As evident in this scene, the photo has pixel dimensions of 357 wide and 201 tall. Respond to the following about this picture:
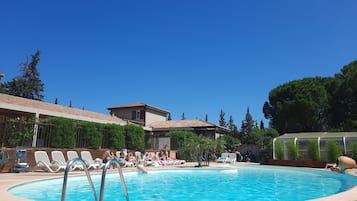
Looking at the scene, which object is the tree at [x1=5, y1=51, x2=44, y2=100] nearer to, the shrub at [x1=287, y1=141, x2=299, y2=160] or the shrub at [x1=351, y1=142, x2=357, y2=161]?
the shrub at [x1=287, y1=141, x2=299, y2=160]

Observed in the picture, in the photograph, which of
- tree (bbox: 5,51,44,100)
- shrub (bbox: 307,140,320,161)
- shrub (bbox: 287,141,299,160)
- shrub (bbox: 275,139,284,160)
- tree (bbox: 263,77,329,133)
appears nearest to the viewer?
shrub (bbox: 307,140,320,161)

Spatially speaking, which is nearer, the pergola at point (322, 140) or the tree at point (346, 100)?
the pergola at point (322, 140)

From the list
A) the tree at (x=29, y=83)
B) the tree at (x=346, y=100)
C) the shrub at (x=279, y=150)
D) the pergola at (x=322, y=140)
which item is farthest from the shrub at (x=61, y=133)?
the tree at (x=29, y=83)

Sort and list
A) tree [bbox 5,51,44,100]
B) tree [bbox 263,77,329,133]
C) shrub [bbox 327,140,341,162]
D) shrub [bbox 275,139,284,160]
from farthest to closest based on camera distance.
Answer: tree [bbox 5,51,44,100]
tree [bbox 263,77,329,133]
shrub [bbox 275,139,284,160]
shrub [bbox 327,140,341,162]

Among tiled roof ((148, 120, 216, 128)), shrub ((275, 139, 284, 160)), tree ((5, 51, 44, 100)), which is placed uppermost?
tree ((5, 51, 44, 100))

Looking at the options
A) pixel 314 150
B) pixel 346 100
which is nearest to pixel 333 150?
pixel 314 150

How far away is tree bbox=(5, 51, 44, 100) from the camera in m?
50.3

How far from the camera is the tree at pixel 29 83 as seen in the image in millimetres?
50344

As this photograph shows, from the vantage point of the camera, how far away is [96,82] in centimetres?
2891

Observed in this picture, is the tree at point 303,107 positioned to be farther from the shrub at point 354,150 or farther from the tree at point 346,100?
the shrub at point 354,150

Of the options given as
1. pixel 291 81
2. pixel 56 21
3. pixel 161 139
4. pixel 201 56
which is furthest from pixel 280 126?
pixel 56 21

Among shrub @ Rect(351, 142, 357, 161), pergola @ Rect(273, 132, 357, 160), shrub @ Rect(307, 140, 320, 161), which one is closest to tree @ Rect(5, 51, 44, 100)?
pergola @ Rect(273, 132, 357, 160)

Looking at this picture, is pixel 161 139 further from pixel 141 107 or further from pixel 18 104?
pixel 18 104

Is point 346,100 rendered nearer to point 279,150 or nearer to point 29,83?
point 279,150
